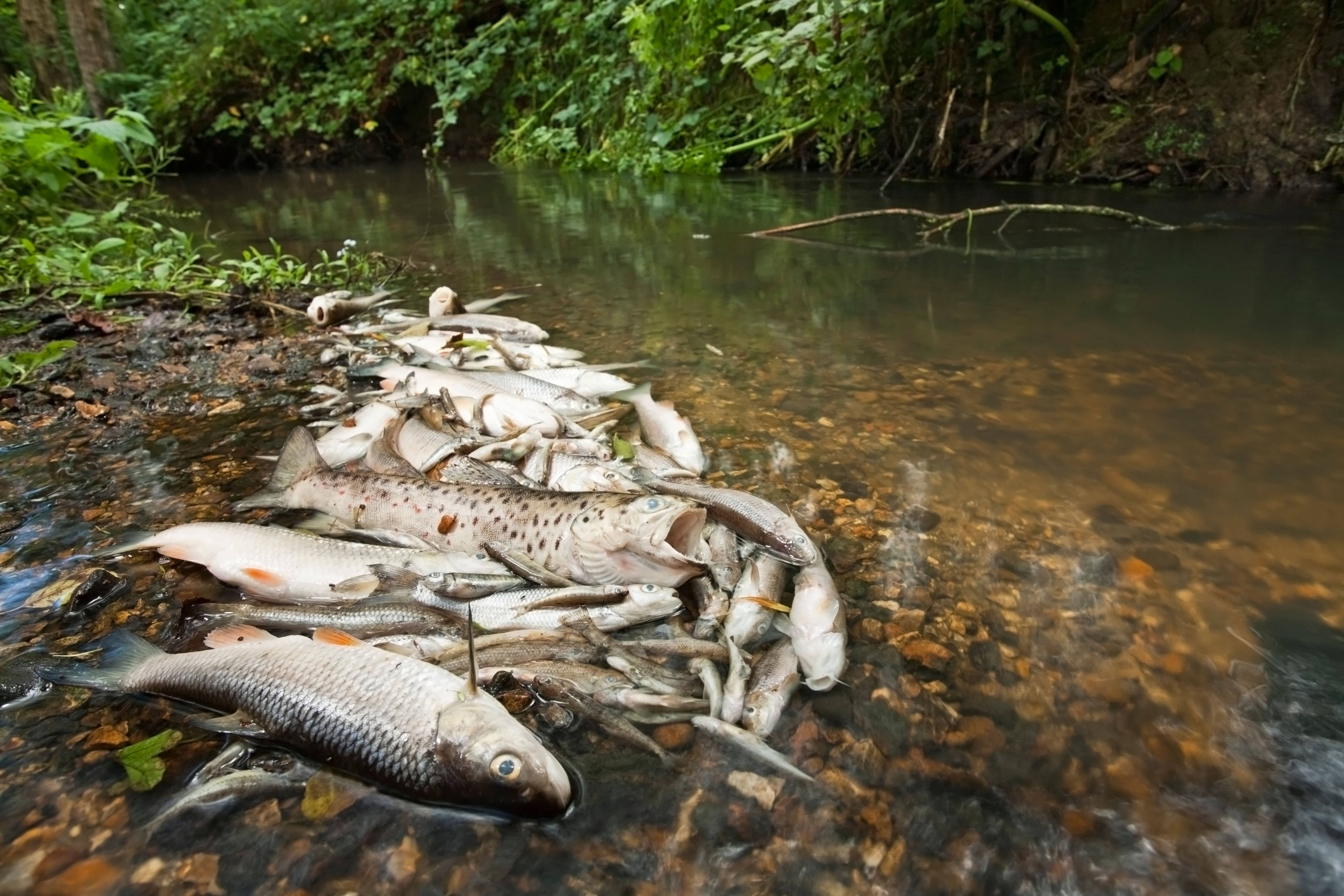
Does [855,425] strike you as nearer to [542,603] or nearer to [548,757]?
[542,603]

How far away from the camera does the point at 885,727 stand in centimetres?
191

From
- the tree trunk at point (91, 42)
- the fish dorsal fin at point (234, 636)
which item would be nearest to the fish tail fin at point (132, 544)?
the fish dorsal fin at point (234, 636)

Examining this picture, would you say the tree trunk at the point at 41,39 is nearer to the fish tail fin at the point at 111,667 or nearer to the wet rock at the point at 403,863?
the fish tail fin at the point at 111,667

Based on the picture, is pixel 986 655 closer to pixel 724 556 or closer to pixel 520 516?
pixel 724 556

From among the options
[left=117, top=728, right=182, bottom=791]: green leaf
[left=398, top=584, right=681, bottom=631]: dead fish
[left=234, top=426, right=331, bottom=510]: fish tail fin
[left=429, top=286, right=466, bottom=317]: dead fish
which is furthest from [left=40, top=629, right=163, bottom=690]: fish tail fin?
[left=429, top=286, right=466, bottom=317]: dead fish

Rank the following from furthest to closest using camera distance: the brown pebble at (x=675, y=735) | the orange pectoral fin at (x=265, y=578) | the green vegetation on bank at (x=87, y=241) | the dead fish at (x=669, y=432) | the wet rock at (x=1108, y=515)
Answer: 1. the green vegetation on bank at (x=87, y=241)
2. the dead fish at (x=669, y=432)
3. the wet rock at (x=1108, y=515)
4. the orange pectoral fin at (x=265, y=578)
5. the brown pebble at (x=675, y=735)

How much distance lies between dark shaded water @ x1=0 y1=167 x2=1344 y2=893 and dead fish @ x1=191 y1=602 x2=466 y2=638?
284 millimetres

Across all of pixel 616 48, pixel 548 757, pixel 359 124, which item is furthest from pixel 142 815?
pixel 359 124

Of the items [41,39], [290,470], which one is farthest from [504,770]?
[41,39]

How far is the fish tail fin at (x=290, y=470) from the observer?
295 centimetres

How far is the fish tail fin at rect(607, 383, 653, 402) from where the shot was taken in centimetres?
372

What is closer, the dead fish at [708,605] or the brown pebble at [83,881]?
the brown pebble at [83,881]

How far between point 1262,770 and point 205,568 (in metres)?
3.10

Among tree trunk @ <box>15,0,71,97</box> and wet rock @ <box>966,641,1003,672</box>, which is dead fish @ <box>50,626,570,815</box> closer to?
wet rock @ <box>966,641,1003,672</box>
